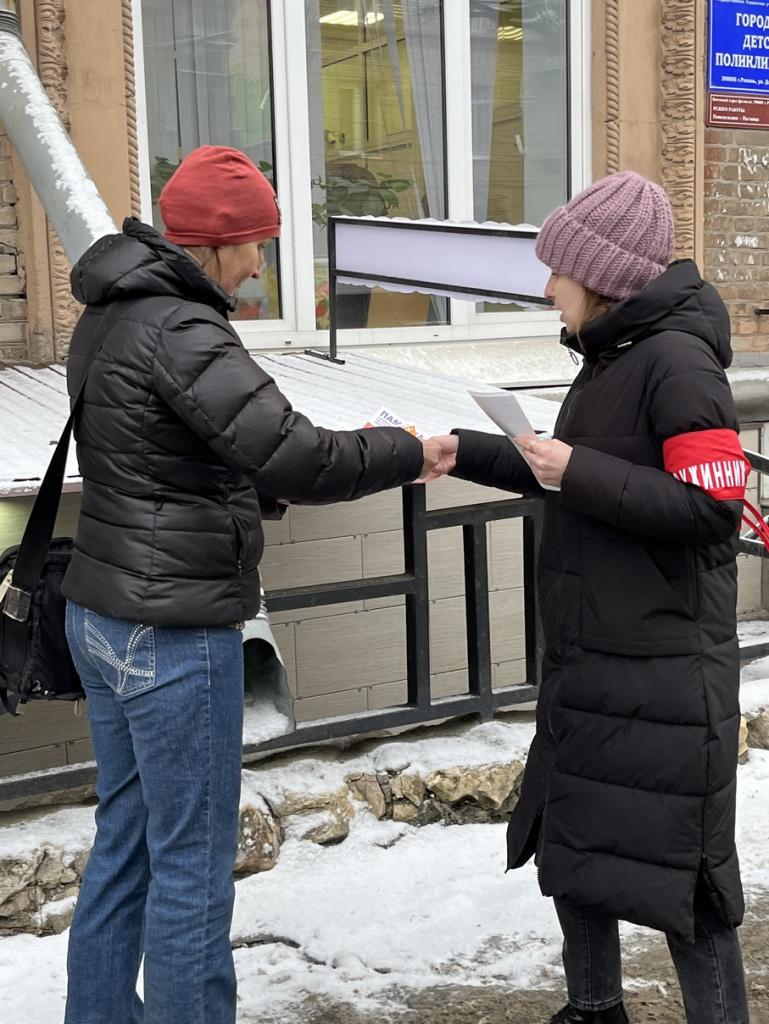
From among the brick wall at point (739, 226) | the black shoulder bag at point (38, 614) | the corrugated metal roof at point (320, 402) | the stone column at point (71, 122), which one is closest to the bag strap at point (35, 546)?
the black shoulder bag at point (38, 614)

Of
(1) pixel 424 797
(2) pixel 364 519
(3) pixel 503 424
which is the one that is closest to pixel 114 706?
(3) pixel 503 424

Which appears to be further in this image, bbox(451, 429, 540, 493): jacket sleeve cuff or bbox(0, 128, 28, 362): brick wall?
bbox(0, 128, 28, 362): brick wall

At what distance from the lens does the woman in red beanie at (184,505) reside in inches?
86.4

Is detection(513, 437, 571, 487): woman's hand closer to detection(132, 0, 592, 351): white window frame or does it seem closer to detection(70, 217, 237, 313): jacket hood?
detection(70, 217, 237, 313): jacket hood

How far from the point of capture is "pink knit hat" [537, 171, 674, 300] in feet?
7.69

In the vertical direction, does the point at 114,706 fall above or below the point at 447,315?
below

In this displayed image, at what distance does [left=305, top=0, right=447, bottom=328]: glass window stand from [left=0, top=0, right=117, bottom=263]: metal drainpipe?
1.68 m

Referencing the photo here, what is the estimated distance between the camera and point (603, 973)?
2.61m

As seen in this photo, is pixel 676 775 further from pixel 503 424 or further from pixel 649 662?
pixel 503 424

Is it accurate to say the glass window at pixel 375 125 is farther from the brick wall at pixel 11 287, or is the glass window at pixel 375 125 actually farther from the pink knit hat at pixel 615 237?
the pink knit hat at pixel 615 237

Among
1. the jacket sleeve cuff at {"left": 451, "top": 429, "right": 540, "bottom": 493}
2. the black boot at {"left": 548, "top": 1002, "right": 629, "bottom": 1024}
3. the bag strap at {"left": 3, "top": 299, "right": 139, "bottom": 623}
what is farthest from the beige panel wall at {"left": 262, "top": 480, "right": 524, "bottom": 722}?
the black boot at {"left": 548, "top": 1002, "right": 629, "bottom": 1024}

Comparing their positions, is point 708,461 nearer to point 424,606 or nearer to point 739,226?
point 424,606

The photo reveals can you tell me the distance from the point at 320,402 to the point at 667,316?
2.11 metres

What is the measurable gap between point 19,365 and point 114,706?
287 cm
